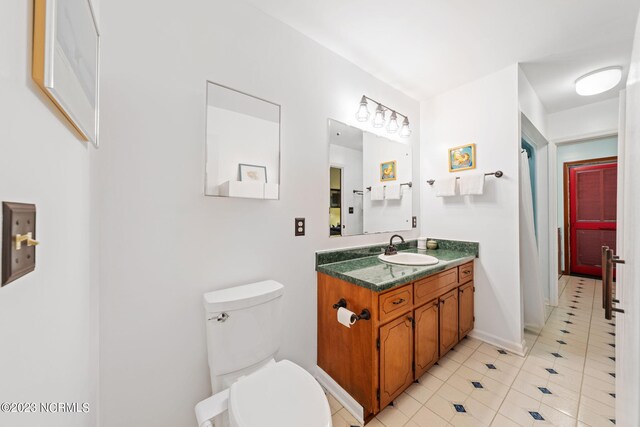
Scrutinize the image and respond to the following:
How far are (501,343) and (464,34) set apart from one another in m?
2.55

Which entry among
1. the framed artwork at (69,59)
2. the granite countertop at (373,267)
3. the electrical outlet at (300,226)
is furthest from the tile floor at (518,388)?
the framed artwork at (69,59)

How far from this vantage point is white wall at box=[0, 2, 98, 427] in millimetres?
391

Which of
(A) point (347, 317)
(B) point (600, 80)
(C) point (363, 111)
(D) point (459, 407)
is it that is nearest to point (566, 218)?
A: (B) point (600, 80)

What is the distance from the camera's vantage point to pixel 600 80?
221cm

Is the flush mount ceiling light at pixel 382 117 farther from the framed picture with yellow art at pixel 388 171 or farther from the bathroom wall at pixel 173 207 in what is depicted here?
the bathroom wall at pixel 173 207

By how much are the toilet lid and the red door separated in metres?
5.26

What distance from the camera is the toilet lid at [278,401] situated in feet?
2.95

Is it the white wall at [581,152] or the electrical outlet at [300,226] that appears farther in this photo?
the white wall at [581,152]

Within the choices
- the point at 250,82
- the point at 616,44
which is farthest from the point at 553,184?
the point at 250,82

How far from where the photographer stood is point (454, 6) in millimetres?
1487

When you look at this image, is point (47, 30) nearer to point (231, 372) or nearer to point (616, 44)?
point (231, 372)

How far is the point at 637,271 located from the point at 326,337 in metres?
1.50

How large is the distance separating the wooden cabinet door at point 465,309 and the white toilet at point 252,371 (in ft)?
5.23

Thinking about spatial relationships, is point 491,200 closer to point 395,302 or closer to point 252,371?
point 395,302
